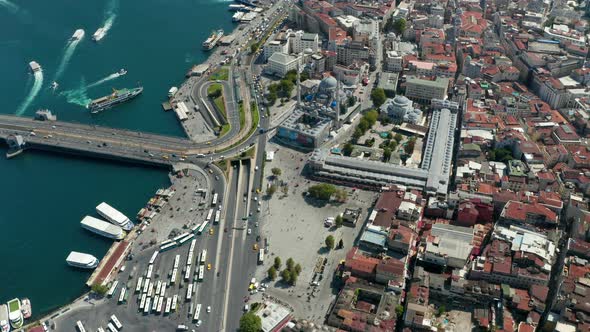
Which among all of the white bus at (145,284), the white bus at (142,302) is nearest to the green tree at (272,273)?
the white bus at (145,284)

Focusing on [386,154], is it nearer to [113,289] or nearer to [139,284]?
[139,284]

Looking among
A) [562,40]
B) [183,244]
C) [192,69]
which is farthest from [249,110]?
[562,40]

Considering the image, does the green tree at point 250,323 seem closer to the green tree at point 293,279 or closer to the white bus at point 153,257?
the green tree at point 293,279

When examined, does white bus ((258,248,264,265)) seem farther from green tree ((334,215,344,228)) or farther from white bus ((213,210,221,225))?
green tree ((334,215,344,228))

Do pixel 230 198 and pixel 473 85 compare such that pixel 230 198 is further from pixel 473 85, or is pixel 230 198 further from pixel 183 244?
pixel 473 85

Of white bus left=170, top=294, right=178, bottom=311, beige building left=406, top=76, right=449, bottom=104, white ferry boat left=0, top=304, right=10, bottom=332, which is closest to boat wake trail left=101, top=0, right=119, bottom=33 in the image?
beige building left=406, top=76, right=449, bottom=104

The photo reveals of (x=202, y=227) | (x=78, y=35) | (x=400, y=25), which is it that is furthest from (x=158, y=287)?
(x=78, y=35)
